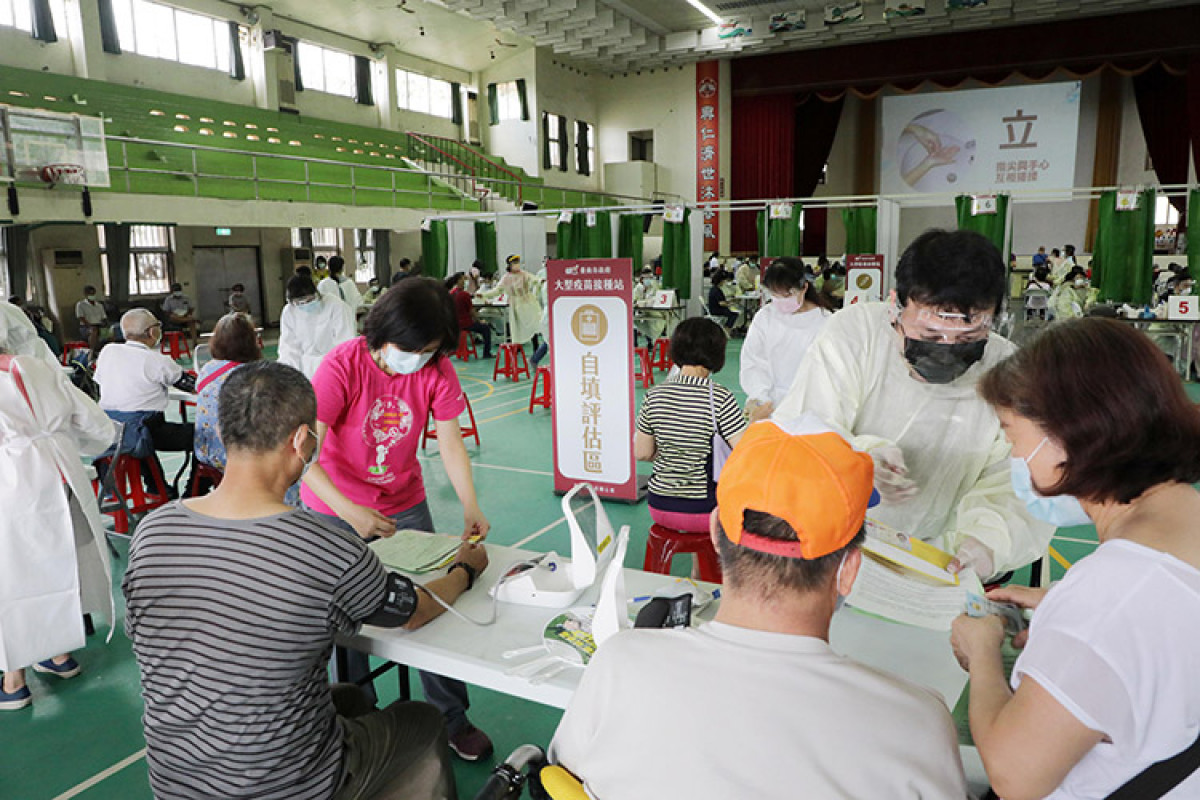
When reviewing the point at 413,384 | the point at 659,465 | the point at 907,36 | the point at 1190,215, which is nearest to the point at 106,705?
the point at 413,384

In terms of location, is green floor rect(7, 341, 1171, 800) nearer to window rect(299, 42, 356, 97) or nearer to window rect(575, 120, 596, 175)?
window rect(299, 42, 356, 97)

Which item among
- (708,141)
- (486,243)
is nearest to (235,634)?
(486,243)

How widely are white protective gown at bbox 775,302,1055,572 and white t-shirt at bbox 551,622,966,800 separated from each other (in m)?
0.97

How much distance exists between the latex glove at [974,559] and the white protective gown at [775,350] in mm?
2715

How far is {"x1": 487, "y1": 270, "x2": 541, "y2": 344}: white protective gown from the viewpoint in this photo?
31.6 ft

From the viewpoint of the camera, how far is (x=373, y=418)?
236 cm

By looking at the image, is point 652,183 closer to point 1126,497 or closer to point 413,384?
point 413,384

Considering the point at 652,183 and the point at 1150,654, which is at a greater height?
the point at 652,183

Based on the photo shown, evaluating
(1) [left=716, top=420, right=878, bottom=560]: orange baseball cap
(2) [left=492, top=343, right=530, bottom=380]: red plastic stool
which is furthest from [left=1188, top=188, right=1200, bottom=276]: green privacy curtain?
(1) [left=716, top=420, right=878, bottom=560]: orange baseball cap

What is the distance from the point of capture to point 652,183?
2055 centimetres

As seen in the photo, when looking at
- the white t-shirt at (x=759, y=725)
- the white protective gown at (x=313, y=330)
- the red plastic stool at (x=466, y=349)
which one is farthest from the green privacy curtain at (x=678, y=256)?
the white t-shirt at (x=759, y=725)

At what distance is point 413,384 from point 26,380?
4.76 feet

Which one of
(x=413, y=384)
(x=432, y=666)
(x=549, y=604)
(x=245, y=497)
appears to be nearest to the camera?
(x=245, y=497)

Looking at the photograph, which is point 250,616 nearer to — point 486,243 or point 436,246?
point 436,246
